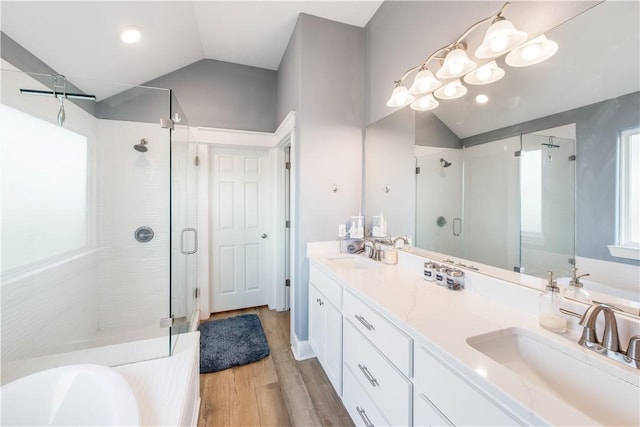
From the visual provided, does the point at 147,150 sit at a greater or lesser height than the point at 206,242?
greater

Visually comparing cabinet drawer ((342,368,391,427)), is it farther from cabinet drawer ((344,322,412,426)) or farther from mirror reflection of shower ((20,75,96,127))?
mirror reflection of shower ((20,75,96,127))

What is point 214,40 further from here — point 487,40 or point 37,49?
point 487,40

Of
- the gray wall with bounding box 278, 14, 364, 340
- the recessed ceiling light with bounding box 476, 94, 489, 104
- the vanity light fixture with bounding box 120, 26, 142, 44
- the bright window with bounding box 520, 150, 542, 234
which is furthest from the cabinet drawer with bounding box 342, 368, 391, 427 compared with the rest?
the vanity light fixture with bounding box 120, 26, 142, 44

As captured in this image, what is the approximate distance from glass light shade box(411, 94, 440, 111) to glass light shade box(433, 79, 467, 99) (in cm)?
5

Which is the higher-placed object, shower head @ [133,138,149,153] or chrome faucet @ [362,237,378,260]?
shower head @ [133,138,149,153]

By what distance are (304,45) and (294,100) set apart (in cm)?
43

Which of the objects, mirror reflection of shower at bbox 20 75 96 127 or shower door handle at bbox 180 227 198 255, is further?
shower door handle at bbox 180 227 198 255

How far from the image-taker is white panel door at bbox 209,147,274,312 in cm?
287

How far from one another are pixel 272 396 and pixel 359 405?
0.69 m

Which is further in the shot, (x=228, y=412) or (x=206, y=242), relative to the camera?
(x=206, y=242)

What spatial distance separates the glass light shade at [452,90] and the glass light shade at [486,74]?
2.8 inches

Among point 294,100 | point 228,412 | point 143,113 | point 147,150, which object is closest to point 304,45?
point 294,100

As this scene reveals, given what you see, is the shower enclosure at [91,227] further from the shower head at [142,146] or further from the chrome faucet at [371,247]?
the chrome faucet at [371,247]

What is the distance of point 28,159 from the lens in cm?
155
